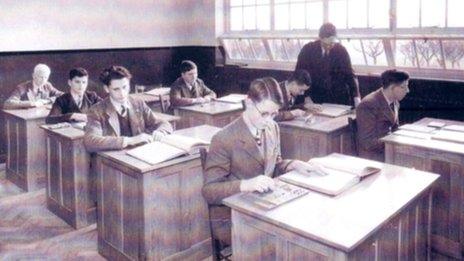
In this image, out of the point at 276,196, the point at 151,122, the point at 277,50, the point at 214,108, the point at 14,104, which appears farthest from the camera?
the point at 277,50

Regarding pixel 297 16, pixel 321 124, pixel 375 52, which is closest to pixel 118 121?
pixel 321 124

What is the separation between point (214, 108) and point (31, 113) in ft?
6.35

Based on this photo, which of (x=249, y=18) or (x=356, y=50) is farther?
(x=249, y=18)

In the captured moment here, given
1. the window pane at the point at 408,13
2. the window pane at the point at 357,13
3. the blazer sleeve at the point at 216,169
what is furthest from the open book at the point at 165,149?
the window pane at the point at 357,13

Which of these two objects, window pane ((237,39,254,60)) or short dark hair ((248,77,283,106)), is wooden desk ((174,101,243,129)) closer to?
window pane ((237,39,254,60))

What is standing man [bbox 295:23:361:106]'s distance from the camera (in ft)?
16.7

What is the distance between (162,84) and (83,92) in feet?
10.4

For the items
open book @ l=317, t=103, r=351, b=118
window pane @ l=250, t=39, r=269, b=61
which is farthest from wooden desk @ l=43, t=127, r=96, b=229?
window pane @ l=250, t=39, r=269, b=61

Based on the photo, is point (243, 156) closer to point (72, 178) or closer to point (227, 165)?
point (227, 165)

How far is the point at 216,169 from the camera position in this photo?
2.44 metres

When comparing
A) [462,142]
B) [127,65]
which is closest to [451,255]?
[462,142]

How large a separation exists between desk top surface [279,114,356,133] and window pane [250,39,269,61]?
2.53 m

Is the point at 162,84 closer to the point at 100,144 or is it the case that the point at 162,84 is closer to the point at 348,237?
the point at 100,144

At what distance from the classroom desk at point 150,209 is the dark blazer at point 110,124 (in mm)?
82
